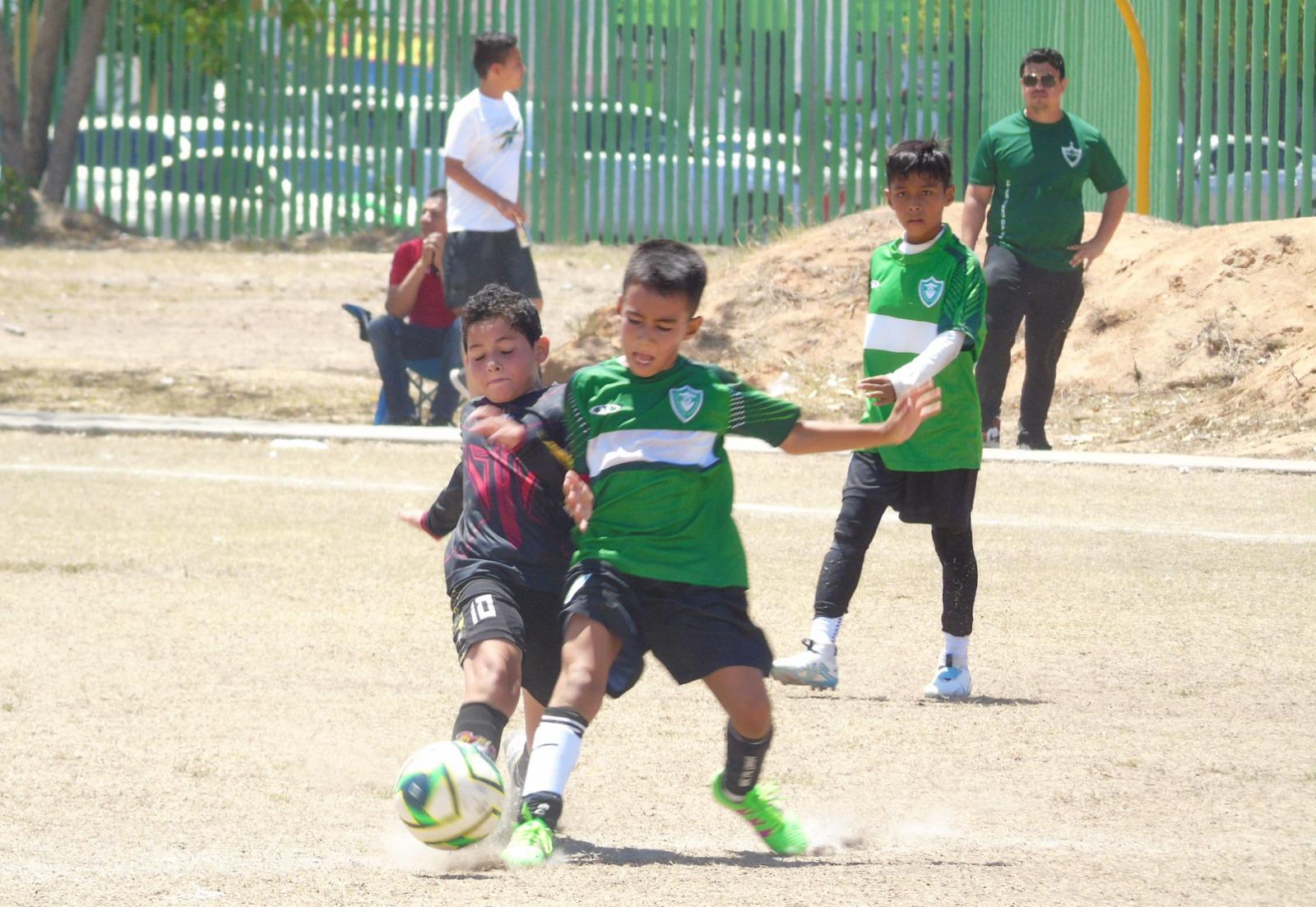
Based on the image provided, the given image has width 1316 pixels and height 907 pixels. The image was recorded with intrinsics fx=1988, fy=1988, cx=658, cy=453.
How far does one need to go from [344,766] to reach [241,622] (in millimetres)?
2127

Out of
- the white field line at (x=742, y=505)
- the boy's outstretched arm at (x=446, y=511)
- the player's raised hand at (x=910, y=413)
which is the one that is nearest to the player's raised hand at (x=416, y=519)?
the boy's outstretched arm at (x=446, y=511)

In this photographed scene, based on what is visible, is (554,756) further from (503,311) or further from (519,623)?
(503,311)

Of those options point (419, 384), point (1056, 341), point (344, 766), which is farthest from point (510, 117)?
point (344, 766)

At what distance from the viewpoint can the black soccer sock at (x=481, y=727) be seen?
4.38m

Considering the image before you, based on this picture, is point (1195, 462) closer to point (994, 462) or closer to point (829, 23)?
point (994, 462)

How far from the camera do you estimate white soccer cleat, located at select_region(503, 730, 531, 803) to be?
4840 millimetres

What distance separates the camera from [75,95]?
22.1 m

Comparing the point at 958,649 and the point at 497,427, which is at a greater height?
the point at 497,427

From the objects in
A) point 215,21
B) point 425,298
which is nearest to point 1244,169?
point 425,298

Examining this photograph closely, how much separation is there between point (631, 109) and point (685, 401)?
16.7 metres

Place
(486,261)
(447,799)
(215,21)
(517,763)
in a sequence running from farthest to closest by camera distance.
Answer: (215,21) → (486,261) → (517,763) → (447,799)

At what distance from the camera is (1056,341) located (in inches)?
435

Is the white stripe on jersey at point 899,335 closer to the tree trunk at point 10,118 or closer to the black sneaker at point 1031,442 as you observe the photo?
the black sneaker at point 1031,442

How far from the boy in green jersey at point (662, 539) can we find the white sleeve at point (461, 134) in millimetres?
7010
